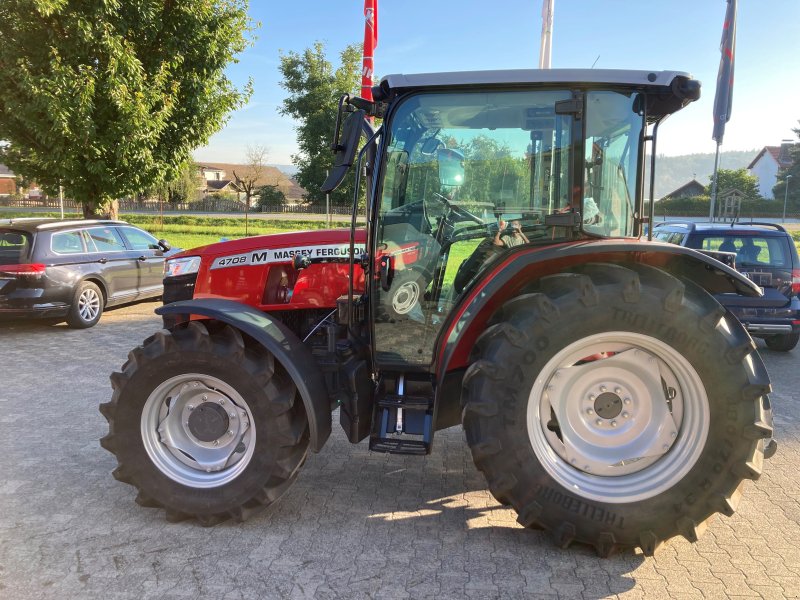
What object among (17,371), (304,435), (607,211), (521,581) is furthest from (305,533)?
(17,371)

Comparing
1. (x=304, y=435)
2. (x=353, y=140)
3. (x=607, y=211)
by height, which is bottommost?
(x=304, y=435)

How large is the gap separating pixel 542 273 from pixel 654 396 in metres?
0.84

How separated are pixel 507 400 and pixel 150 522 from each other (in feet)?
6.82

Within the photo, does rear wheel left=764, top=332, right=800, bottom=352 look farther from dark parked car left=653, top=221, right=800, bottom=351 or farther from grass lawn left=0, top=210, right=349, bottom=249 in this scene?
grass lawn left=0, top=210, right=349, bottom=249

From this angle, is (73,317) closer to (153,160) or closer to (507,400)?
(153,160)

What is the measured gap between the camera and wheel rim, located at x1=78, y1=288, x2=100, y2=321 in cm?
830

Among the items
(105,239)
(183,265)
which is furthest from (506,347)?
(105,239)

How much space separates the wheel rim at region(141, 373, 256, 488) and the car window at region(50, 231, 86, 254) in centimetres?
613

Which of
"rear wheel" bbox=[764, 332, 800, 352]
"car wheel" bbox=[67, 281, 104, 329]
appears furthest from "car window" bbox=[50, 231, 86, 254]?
"rear wheel" bbox=[764, 332, 800, 352]

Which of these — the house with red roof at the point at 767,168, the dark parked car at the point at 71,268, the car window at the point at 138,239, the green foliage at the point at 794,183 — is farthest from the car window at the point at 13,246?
the house with red roof at the point at 767,168

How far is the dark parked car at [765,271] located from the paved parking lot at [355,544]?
3.43 meters

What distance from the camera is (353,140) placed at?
2783mm

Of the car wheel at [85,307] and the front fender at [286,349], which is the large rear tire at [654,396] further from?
the car wheel at [85,307]

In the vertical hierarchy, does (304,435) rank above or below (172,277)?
below
